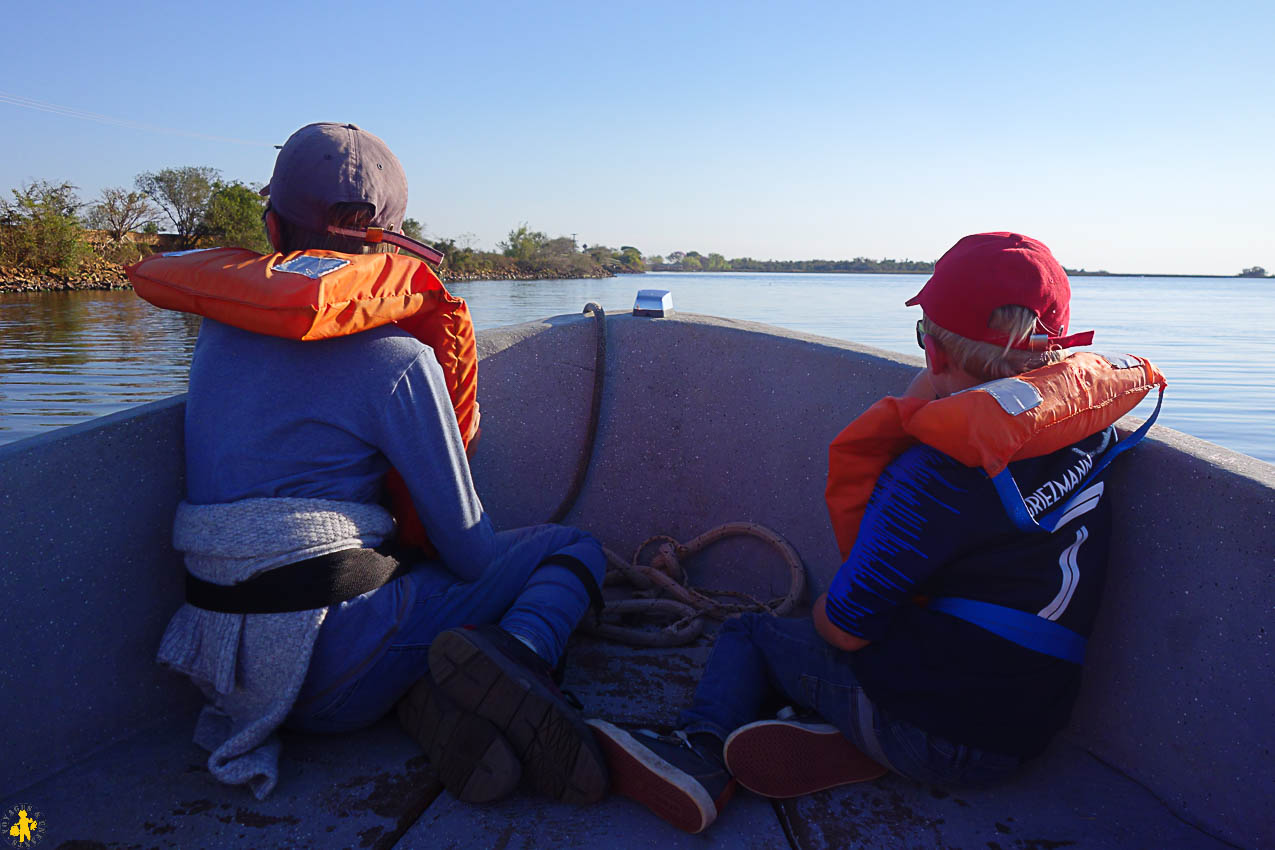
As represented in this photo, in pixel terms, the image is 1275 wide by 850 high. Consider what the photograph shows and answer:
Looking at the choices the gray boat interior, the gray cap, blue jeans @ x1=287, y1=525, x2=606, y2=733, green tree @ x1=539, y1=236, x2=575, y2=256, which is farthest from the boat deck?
green tree @ x1=539, y1=236, x2=575, y2=256

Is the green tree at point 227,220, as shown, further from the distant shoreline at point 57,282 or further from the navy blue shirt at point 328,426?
the navy blue shirt at point 328,426

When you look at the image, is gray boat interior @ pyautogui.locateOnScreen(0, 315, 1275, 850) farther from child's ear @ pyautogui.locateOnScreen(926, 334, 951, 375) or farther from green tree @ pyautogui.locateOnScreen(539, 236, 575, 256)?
green tree @ pyautogui.locateOnScreen(539, 236, 575, 256)

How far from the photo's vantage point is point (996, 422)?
3.46ft

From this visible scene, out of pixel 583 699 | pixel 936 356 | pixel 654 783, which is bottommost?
pixel 583 699

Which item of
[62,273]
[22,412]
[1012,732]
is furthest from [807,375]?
[62,273]

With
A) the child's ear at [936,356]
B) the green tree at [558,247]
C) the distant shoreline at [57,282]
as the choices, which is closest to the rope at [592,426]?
the child's ear at [936,356]

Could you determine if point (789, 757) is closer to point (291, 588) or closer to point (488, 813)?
point (488, 813)

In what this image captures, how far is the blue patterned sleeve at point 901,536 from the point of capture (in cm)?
115

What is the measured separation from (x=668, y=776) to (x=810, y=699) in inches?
12.7

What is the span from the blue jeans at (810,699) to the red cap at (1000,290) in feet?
1.95

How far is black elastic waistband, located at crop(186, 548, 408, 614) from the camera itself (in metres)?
1.26

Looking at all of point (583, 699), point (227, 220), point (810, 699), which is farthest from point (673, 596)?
point (227, 220)

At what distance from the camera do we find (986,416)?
1.06m

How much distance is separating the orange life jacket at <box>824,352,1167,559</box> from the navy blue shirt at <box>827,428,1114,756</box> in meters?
0.05
